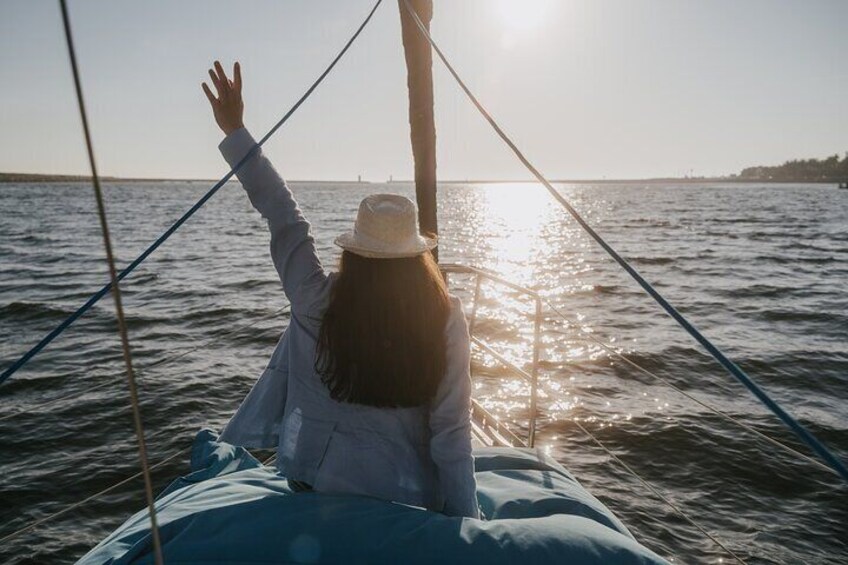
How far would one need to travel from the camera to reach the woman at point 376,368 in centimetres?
189

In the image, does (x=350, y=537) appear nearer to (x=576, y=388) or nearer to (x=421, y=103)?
(x=421, y=103)

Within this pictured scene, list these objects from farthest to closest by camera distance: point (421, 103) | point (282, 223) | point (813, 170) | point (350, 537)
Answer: point (813, 170)
point (421, 103)
point (282, 223)
point (350, 537)

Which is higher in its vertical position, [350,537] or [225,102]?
[225,102]

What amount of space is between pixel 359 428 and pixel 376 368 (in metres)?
0.23

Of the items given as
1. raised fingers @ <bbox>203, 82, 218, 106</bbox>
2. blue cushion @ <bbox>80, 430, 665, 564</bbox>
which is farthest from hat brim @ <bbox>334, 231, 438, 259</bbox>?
raised fingers @ <bbox>203, 82, 218, 106</bbox>

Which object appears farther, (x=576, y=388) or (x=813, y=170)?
(x=813, y=170)

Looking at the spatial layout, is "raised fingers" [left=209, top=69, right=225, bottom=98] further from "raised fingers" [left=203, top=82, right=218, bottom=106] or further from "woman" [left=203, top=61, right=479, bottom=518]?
"woman" [left=203, top=61, right=479, bottom=518]

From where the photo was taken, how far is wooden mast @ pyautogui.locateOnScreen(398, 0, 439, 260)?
4082 millimetres

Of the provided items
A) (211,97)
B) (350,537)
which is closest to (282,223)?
(211,97)

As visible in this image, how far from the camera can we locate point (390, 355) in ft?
6.25

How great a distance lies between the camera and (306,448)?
78.4 inches

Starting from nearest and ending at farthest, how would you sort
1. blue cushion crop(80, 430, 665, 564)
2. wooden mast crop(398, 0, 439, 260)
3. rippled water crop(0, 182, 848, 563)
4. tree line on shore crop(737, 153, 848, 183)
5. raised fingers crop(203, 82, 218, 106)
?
blue cushion crop(80, 430, 665, 564) → raised fingers crop(203, 82, 218, 106) → wooden mast crop(398, 0, 439, 260) → rippled water crop(0, 182, 848, 563) → tree line on shore crop(737, 153, 848, 183)

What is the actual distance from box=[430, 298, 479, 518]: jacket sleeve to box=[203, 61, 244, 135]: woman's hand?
1.15 metres

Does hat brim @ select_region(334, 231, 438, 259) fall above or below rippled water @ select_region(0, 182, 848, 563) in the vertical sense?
above
